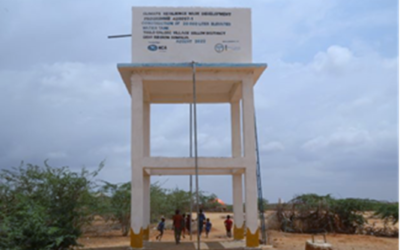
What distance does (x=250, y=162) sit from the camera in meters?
16.5

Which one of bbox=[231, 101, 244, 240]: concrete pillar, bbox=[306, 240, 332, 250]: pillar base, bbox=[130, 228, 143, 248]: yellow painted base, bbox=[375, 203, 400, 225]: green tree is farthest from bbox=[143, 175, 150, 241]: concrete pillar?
bbox=[375, 203, 400, 225]: green tree

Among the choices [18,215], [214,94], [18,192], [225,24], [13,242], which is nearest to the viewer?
[13,242]

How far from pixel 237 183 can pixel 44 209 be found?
8.56m

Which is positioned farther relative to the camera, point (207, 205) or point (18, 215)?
point (207, 205)

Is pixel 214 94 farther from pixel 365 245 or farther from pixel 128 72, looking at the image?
pixel 365 245

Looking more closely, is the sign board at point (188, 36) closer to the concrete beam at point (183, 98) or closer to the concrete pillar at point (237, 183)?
the concrete beam at point (183, 98)

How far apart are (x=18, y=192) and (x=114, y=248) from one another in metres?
4.31

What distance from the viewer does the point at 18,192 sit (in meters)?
16.0

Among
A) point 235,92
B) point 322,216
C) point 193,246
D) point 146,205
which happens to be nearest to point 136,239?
point 193,246

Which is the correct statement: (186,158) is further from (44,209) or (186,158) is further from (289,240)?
(289,240)

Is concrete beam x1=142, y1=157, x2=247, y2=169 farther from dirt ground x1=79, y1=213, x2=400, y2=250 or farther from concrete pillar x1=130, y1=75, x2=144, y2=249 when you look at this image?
dirt ground x1=79, y1=213, x2=400, y2=250

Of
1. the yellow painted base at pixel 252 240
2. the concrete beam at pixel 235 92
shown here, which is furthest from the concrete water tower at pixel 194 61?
the concrete beam at pixel 235 92

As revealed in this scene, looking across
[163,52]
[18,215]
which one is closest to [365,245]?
[163,52]

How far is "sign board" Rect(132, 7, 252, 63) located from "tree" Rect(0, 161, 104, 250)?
496 centimetres
